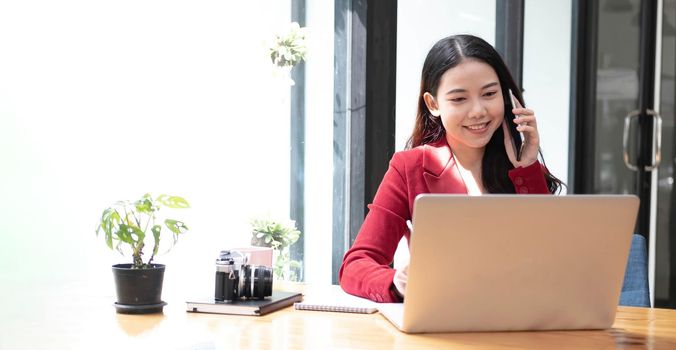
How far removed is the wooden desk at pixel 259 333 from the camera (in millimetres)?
1401

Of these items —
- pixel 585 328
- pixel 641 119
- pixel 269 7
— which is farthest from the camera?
pixel 641 119

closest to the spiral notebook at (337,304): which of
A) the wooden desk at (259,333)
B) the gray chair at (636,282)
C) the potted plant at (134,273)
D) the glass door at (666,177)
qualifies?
the wooden desk at (259,333)

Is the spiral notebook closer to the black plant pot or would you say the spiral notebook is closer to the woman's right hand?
the woman's right hand

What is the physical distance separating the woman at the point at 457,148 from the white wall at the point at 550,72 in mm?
2171

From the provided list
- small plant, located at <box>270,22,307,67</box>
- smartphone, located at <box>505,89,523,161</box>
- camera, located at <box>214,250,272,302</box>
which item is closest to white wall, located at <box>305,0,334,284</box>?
small plant, located at <box>270,22,307,67</box>

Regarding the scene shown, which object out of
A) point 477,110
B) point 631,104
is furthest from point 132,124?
point 631,104

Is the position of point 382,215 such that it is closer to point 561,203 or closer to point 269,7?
point 561,203

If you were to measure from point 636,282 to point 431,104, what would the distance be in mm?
685

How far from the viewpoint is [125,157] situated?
2434mm

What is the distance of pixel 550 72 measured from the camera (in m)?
4.47

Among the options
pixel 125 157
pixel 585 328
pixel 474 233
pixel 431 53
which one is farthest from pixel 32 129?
pixel 585 328

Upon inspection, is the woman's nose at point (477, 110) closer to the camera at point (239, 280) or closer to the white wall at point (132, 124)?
the camera at point (239, 280)

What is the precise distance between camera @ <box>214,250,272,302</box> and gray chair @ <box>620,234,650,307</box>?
3.11ft

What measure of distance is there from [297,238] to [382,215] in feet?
3.04
